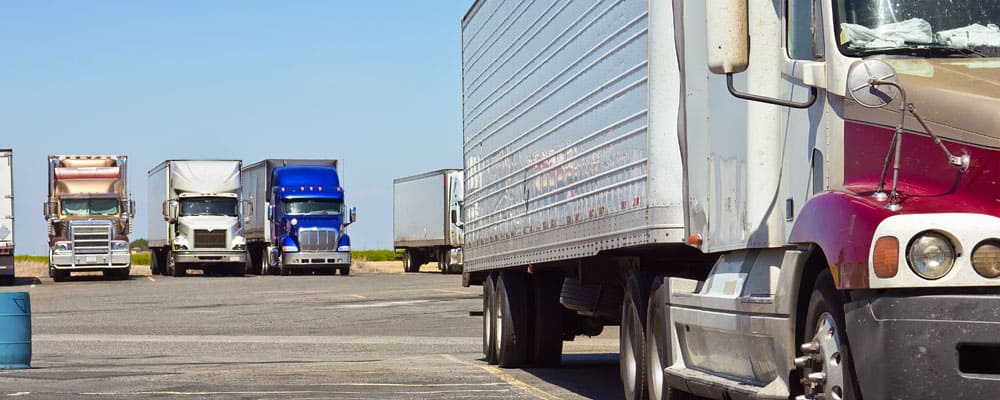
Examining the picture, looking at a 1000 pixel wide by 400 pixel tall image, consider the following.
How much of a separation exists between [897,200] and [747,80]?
2.10 meters

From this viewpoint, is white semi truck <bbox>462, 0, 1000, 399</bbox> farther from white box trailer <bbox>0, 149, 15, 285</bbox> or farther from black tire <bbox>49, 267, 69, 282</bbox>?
black tire <bbox>49, 267, 69, 282</bbox>

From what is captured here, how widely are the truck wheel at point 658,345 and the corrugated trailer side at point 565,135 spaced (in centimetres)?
37

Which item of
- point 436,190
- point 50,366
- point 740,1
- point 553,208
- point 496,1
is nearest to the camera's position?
point 740,1

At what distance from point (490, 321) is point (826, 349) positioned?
10.9 metres

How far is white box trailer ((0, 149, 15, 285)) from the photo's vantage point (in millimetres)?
46750

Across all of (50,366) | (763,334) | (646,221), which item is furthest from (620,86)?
(50,366)

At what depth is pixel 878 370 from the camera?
660cm

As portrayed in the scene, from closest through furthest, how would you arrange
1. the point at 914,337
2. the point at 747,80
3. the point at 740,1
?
1. the point at 914,337
2. the point at 740,1
3. the point at 747,80

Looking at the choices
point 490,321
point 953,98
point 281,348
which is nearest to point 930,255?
point 953,98

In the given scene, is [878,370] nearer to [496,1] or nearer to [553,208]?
[553,208]

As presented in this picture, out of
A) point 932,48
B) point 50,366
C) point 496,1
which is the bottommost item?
point 50,366

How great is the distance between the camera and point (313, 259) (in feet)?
180

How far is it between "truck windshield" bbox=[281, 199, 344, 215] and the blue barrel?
35.5m

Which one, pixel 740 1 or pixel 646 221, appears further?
pixel 646 221
